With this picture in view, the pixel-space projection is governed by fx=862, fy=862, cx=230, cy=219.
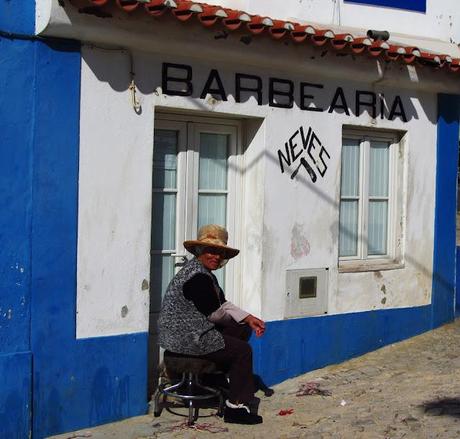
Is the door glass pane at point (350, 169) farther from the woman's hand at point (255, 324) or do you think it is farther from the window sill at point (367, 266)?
the woman's hand at point (255, 324)

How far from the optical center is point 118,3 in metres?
6.10

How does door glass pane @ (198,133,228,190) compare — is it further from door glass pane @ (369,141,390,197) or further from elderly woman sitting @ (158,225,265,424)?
door glass pane @ (369,141,390,197)

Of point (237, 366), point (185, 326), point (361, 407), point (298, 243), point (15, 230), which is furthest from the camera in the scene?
point (298, 243)

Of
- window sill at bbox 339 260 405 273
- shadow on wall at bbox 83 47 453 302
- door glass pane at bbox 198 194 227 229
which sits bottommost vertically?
window sill at bbox 339 260 405 273

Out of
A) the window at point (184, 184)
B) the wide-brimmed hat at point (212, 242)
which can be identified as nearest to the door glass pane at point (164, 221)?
the window at point (184, 184)

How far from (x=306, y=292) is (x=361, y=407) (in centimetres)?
136

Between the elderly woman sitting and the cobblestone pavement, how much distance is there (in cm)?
29

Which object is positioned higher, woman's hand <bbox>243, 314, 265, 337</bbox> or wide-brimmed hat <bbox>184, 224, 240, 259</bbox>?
Answer: wide-brimmed hat <bbox>184, 224, 240, 259</bbox>

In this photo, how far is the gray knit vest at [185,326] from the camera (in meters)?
6.33

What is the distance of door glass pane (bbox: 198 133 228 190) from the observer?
7465 millimetres

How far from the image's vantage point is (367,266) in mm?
8625

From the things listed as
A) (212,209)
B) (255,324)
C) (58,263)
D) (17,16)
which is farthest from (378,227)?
(17,16)

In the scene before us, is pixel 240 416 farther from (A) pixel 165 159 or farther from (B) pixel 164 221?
(A) pixel 165 159

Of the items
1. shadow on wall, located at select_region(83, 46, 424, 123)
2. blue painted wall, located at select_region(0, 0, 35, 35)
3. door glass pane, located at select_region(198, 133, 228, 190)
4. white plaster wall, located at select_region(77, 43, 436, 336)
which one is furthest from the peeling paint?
blue painted wall, located at select_region(0, 0, 35, 35)
